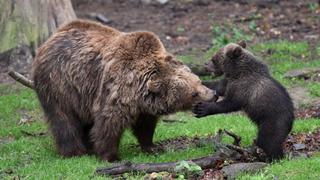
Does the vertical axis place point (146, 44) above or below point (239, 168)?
above

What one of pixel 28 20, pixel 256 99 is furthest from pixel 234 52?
pixel 28 20

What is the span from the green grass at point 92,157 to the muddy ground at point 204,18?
256cm

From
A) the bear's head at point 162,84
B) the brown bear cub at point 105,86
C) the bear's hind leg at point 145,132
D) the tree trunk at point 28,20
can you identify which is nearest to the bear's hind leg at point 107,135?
the brown bear cub at point 105,86

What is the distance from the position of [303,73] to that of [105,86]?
18.6 feet

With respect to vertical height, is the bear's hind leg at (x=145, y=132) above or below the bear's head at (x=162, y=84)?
below

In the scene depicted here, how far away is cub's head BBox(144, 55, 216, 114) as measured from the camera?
9.77 m

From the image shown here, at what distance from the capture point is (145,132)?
10484 millimetres

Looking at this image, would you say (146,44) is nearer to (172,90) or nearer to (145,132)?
(172,90)

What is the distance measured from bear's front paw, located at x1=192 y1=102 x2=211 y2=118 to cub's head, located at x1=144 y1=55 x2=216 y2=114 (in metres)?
0.11

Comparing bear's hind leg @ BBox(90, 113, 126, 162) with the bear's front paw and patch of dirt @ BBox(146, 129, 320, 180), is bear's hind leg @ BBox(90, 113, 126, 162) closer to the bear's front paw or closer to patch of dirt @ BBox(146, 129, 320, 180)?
the bear's front paw

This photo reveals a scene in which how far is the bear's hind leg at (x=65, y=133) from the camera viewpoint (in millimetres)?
10375

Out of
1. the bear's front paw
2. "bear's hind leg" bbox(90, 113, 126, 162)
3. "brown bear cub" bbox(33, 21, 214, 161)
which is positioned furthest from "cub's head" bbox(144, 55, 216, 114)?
"bear's hind leg" bbox(90, 113, 126, 162)

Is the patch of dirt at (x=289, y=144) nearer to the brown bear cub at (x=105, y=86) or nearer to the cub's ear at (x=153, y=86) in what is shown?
the brown bear cub at (x=105, y=86)

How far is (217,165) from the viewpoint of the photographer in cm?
909
